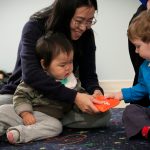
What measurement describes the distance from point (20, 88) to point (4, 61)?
→ 4.38 feet

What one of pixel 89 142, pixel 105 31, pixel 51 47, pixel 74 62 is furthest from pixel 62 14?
pixel 105 31

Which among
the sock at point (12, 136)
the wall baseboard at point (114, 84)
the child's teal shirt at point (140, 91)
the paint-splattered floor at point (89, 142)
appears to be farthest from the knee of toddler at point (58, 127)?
the wall baseboard at point (114, 84)

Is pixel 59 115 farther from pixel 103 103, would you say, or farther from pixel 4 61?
pixel 4 61

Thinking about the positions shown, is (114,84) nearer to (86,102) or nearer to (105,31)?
(105,31)

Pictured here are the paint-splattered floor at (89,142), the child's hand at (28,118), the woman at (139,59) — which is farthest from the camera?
the woman at (139,59)

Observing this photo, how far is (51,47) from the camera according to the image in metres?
1.28

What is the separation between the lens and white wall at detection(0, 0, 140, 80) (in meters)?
2.51

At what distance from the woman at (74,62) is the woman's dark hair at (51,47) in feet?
0.09

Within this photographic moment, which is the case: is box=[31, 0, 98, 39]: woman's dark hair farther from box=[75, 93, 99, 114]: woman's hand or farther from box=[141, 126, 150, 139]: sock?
box=[141, 126, 150, 139]: sock

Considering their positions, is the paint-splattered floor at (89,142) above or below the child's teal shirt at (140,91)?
below

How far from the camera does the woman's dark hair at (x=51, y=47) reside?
128cm

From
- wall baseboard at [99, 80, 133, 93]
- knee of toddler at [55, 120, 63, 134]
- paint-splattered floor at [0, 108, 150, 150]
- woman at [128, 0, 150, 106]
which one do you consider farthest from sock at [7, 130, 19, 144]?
wall baseboard at [99, 80, 133, 93]

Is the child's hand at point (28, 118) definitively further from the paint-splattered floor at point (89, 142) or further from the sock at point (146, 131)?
the sock at point (146, 131)

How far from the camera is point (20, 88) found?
1.29 meters
